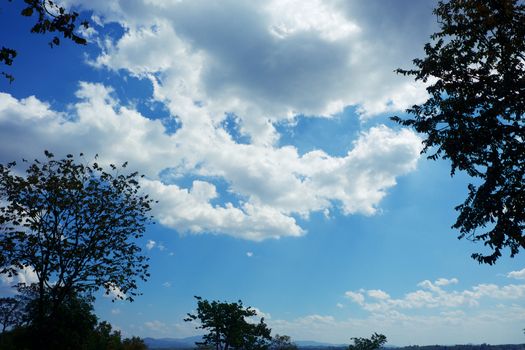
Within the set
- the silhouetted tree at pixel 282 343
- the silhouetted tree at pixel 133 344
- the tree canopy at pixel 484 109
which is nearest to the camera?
the tree canopy at pixel 484 109

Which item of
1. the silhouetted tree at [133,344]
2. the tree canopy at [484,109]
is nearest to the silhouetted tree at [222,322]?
the silhouetted tree at [133,344]

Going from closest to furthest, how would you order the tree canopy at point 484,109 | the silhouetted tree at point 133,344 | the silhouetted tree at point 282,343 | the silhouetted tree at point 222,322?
the tree canopy at point 484,109
the silhouetted tree at point 133,344
the silhouetted tree at point 222,322
the silhouetted tree at point 282,343

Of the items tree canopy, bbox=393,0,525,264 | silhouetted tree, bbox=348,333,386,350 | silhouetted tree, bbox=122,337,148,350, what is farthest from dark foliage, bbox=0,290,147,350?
silhouetted tree, bbox=348,333,386,350

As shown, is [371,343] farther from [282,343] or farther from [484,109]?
[484,109]

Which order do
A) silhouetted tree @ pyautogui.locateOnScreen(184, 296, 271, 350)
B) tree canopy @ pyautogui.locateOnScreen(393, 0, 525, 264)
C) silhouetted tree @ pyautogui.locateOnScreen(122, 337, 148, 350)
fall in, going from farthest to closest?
silhouetted tree @ pyautogui.locateOnScreen(184, 296, 271, 350) < silhouetted tree @ pyautogui.locateOnScreen(122, 337, 148, 350) < tree canopy @ pyautogui.locateOnScreen(393, 0, 525, 264)

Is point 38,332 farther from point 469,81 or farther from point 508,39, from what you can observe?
point 508,39

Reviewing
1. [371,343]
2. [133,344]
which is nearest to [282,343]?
[371,343]

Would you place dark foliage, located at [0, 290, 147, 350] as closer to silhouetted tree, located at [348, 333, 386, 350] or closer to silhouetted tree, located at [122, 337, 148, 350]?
silhouetted tree, located at [122, 337, 148, 350]

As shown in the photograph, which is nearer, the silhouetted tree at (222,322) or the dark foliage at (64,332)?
the dark foliage at (64,332)

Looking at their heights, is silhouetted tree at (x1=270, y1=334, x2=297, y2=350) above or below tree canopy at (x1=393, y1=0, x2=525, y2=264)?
below

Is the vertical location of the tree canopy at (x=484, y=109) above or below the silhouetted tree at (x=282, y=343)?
above

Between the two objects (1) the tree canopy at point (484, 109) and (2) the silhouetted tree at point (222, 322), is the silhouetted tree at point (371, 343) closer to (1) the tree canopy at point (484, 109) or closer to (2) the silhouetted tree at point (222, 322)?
(2) the silhouetted tree at point (222, 322)

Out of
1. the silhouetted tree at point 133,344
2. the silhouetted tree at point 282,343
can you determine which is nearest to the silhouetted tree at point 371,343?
the silhouetted tree at point 282,343

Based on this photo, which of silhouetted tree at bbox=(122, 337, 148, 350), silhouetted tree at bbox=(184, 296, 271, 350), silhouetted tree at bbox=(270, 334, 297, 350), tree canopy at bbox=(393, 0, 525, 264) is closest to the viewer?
tree canopy at bbox=(393, 0, 525, 264)
